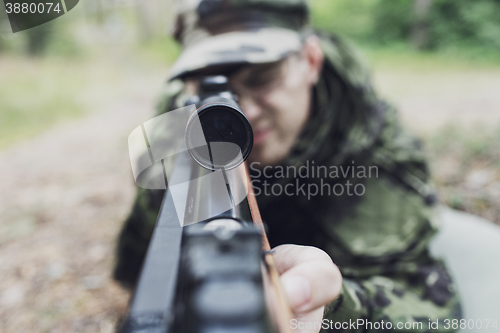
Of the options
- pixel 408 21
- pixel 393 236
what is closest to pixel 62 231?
pixel 393 236

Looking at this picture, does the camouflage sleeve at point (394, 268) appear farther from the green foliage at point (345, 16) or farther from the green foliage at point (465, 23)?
the green foliage at point (345, 16)

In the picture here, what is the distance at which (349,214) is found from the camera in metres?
1.98

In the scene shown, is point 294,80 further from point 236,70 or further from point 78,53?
point 78,53

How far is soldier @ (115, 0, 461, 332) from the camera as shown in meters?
1.61

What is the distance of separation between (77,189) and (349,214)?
3.28 m

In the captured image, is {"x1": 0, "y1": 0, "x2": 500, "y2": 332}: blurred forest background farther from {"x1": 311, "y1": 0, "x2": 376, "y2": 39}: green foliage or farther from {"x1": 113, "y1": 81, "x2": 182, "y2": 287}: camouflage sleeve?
{"x1": 113, "y1": 81, "x2": 182, "y2": 287}: camouflage sleeve

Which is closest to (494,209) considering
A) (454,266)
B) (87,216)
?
(454,266)

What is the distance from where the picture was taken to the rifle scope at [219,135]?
2.41 feet

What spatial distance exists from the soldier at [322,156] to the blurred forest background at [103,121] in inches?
25.4

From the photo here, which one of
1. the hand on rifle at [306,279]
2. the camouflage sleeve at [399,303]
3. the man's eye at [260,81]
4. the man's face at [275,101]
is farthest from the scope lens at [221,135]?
the man's eye at [260,81]

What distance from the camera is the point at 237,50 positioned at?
162 cm

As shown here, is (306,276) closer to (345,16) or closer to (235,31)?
(235,31)

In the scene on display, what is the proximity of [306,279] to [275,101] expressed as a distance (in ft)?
4.08

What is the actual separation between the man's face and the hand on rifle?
3.16 ft
